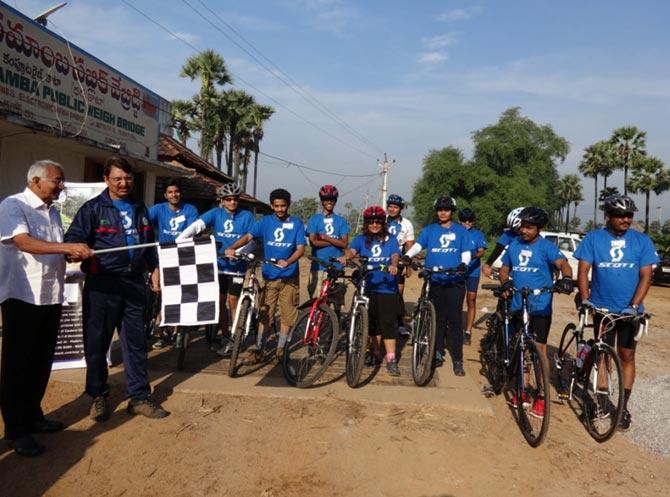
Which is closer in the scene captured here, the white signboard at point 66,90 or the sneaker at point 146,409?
the sneaker at point 146,409

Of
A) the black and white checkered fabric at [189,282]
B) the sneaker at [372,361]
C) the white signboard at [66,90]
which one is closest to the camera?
the black and white checkered fabric at [189,282]

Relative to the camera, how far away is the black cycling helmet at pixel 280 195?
5305mm

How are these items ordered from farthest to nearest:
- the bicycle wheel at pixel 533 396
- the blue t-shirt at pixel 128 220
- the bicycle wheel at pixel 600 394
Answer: the bicycle wheel at pixel 600 394
the blue t-shirt at pixel 128 220
the bicycle wheel at pixel 533 396

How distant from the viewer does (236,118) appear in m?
32.8

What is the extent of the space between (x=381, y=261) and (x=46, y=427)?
3.40m

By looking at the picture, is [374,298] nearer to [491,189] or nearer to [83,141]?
[83,141]

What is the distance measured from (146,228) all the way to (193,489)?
2110 mm

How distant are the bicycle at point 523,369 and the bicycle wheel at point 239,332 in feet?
8.38

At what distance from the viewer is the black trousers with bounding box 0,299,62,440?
3.28m

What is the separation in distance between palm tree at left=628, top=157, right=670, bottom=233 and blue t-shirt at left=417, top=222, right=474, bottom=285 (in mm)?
42382

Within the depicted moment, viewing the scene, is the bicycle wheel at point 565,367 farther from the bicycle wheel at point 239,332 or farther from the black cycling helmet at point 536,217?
the bicycle wheel at point 239,332

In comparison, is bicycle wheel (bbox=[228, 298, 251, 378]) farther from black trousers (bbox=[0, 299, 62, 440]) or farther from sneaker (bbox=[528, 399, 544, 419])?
sneaker (bbox=[528, 399, 544, 419])

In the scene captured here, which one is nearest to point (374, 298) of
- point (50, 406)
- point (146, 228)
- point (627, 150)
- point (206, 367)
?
point (206, 367)

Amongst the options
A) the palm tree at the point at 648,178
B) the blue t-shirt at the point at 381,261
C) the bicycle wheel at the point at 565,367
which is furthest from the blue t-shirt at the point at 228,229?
the palm tree at the point at 648,178
